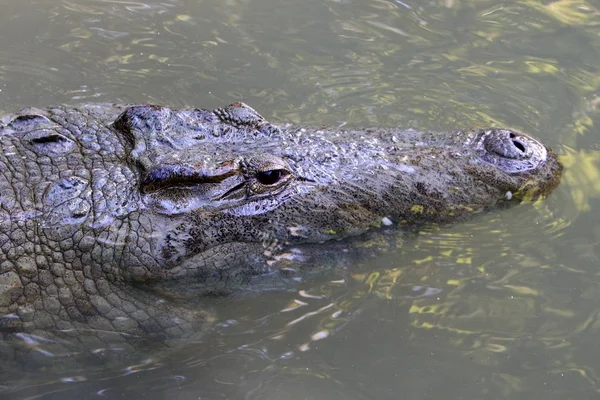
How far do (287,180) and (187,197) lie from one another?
591 mm

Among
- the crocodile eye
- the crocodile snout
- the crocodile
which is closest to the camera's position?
the crocodile

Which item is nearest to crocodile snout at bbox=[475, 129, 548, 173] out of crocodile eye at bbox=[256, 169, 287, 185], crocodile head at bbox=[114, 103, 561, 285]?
crocodile head at bbox=[114, 103, 561, 285]

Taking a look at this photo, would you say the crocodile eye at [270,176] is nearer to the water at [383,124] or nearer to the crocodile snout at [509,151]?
the water at [383,124]

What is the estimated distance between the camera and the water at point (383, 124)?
150 inches

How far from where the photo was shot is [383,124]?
18.3 ft

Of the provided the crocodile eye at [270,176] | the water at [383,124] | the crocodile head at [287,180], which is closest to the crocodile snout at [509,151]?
the crocodile head at [287,180]

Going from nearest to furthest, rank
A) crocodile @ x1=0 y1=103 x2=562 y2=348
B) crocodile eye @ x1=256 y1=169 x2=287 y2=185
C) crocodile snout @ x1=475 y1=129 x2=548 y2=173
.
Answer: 1. crocodile @ x1=0 y1=103 x2=562 y2=348
2. crocodile eye @ x1=256 y1=169 x2=287 y2=185
3. crocodile snout @ x1=475 y1=129 x2=548 y2=173

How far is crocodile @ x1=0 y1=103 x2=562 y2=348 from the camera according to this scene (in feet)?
11.6

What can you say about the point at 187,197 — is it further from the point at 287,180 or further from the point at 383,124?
the point at 383,124

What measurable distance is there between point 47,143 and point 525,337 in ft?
10.2

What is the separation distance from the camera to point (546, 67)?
6355mm

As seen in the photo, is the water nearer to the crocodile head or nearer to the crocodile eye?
the crocodile head

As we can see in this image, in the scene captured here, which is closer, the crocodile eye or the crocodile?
the crocodile

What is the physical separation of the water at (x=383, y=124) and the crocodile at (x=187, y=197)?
291mm
